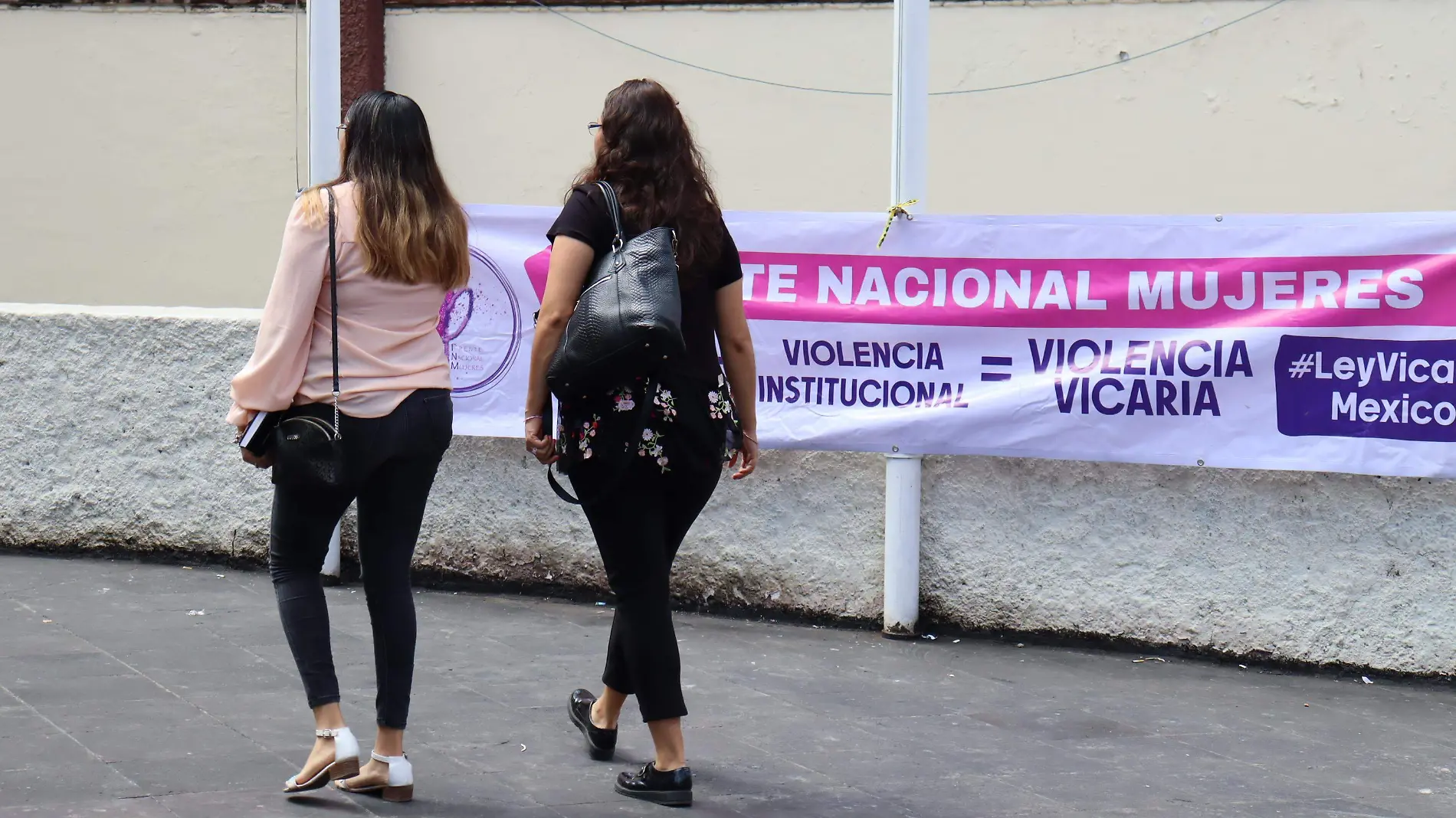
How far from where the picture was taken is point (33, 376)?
264 inches

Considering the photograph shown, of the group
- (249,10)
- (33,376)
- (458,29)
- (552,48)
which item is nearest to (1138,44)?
(552,48)

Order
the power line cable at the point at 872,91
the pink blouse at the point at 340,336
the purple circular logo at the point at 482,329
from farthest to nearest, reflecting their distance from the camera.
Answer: the power line cable at the point at 872,91 → the purple circular logo at the point at 482,329 → the pink blouse at the point at 340,336

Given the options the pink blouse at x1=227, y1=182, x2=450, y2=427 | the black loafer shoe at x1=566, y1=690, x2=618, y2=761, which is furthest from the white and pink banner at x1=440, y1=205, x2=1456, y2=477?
the pink blouse at x1=227, y1=182, x2=450, y2=427

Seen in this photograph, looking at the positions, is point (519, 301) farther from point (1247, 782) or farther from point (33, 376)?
point (1247, 782)

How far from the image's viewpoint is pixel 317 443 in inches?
145

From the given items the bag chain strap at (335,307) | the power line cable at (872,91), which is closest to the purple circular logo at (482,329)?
the bag chain strap at (335,307)

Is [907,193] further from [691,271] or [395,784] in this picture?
[395,784]

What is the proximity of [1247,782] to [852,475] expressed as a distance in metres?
2.10

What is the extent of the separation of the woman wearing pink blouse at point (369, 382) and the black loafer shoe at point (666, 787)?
1.84 ft

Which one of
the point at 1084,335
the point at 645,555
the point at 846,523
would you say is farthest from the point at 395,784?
the point at 1084,335

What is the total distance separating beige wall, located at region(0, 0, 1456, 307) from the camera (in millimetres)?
10250

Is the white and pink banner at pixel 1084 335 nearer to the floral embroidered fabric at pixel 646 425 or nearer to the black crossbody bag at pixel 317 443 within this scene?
the floral embroidered fabric at pixel 646 425

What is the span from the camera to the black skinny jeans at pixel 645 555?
152 inches

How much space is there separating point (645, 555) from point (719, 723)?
1021mm
